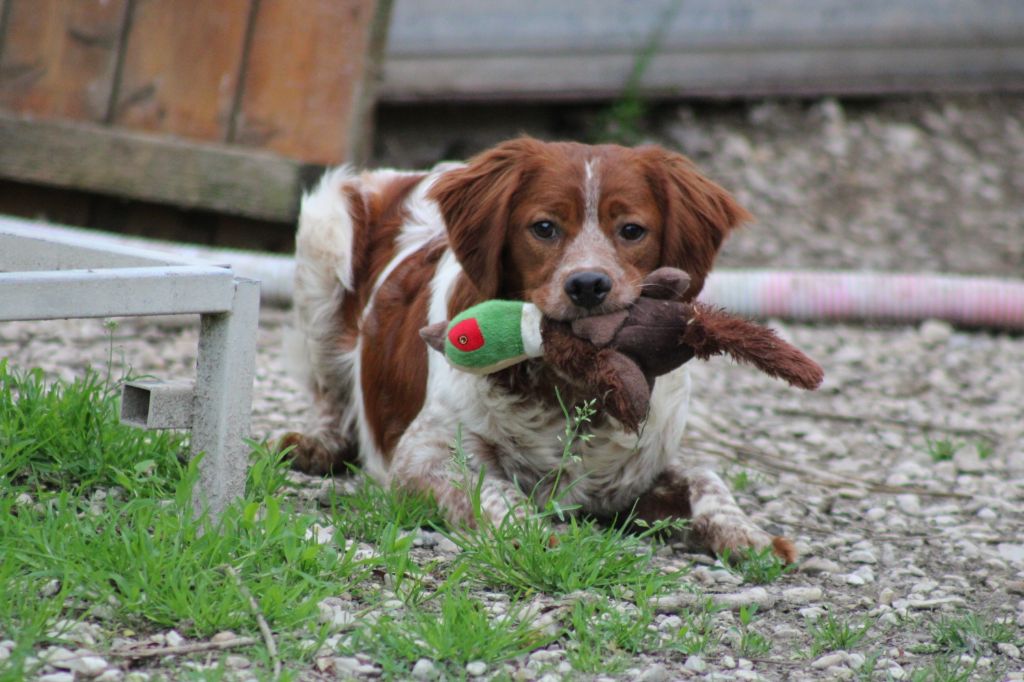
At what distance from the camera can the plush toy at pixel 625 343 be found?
321 cm

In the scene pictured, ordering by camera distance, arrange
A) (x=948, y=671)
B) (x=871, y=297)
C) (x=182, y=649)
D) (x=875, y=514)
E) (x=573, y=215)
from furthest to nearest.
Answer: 1. (x=871, y=297)
2. (x=875, y=514)
3. (x=573, y=215)
4. (x=948, y=671)
5. (x=182, y=649)

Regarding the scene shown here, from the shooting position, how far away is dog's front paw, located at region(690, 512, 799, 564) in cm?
352

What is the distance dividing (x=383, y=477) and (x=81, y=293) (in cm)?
162

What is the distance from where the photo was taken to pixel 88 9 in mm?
6711

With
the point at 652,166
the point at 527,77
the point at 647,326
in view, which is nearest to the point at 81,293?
the point at 647,326

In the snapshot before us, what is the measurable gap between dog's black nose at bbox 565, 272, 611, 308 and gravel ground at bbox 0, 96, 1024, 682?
28.6 inches

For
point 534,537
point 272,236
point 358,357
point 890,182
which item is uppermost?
point 890,182

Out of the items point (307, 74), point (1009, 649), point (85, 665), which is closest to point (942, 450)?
point (1009, 649)

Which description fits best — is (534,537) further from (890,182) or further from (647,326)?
(890,182)

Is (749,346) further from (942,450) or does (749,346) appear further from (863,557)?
(942,450)

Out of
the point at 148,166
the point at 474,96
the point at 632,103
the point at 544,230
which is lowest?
the point at 544,230

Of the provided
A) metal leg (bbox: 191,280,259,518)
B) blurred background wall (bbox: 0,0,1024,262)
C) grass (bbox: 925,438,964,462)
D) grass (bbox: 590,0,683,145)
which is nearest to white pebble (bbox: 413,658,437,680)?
metal leg (bbox: 191,280,259,518)

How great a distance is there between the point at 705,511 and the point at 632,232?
0.80m

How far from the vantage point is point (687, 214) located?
3699 millimetres
